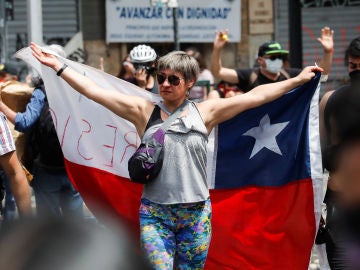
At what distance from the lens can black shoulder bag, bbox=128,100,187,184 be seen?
430 centimetres

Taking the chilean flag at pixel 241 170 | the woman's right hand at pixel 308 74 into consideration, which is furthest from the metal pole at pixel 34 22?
the woman's right hand at pixel 308 74

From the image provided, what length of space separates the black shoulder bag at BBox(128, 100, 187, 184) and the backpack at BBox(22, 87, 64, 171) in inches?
83.2

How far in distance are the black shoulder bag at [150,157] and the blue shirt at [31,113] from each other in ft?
6.25

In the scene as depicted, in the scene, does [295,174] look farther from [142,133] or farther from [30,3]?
[30,3]

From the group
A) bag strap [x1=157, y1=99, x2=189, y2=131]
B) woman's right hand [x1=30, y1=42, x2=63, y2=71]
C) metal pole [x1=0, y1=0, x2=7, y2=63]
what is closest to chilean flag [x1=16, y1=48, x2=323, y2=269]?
woman's right hand [x1=30, y1=42, x2=63, y2=71]

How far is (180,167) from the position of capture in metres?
4.36

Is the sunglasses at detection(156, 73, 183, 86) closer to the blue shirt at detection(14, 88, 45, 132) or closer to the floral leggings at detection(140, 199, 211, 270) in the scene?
the floral leggings at detection(140, 199, 211, 270)

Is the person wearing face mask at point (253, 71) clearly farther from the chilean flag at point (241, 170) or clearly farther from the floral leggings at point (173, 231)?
the floral leggings at point (173, 231)

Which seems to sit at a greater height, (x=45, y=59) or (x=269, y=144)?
(x=45, y=59)

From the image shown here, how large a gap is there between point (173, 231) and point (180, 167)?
0.35 m

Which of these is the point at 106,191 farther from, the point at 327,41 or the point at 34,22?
the point at 34,22

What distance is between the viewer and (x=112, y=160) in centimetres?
550

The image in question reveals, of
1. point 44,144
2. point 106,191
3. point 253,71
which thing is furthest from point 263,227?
point 44,144

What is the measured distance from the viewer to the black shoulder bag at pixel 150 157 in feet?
14.1
